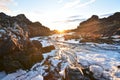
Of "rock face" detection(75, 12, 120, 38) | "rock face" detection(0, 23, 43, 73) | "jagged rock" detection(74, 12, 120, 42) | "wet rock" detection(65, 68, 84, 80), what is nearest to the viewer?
"wet rock" detection(65, 68, 84, 80)

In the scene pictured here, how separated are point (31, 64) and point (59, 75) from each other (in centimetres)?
576

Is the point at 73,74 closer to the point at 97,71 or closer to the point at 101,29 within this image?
the point at 97,71

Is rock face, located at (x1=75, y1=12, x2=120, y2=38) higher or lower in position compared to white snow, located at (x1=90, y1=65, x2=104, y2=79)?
higher

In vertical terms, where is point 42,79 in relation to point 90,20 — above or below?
below

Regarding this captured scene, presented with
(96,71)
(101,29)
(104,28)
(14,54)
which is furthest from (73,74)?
(101,29)

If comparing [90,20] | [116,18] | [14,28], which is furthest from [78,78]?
[90,20]

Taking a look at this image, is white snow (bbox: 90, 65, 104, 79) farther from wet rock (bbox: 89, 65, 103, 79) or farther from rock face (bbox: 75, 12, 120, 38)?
rock face (bbox: 75, 12, 120, 38)

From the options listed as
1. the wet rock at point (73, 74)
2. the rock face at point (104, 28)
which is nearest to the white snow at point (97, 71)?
the wet rock at point (73, 74)

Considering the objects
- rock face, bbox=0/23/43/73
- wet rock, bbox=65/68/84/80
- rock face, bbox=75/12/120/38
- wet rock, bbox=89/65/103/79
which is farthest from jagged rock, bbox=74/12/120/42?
wet rock, bbox=65/68/84/80

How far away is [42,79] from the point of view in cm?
1711

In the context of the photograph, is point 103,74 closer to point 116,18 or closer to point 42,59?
point 42,59

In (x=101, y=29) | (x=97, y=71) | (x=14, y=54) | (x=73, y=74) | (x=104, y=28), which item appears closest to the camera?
(x=73, y=74)

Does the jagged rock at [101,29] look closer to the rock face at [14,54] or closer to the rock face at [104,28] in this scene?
the rock face at [104,28]

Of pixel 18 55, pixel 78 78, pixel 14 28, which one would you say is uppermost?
pixel 14 28
